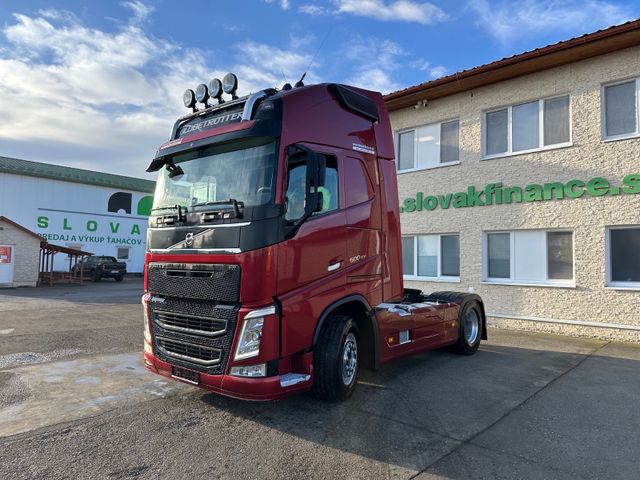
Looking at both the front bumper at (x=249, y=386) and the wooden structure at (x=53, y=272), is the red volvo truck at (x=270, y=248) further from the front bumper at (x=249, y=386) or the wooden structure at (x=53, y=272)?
the wooden structure at (x=53, y=272)

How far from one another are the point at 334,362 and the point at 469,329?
4.26 m

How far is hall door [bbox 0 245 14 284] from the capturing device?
24125 millimetres

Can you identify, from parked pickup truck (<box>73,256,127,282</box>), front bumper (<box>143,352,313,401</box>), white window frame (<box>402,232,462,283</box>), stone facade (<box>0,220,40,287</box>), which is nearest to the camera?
front bumper (<box>143,352,313,401</box>)

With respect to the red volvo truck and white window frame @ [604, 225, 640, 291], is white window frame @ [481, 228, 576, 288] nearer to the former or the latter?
white window frame @ [604, 225, 640, 291]

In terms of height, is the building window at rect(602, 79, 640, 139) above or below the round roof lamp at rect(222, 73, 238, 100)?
above

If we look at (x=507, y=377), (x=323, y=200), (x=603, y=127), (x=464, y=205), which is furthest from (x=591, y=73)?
(x=323, y=200)

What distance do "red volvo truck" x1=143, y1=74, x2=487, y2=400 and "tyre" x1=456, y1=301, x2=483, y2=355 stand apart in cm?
237

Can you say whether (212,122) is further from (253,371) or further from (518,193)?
(518,193)

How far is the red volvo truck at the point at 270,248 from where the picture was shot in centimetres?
431

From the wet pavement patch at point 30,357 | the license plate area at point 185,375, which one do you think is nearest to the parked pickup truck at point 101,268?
the wet pavement patch at point 30,357

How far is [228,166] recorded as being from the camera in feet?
15.7

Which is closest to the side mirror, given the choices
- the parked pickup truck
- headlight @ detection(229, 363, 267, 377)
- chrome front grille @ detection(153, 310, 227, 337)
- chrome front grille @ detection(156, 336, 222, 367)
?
chrome front grille @ detection(153, 310, 227, 337)

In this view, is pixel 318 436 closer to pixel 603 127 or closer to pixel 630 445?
pixel 630 445

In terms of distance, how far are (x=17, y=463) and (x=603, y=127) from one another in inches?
441
